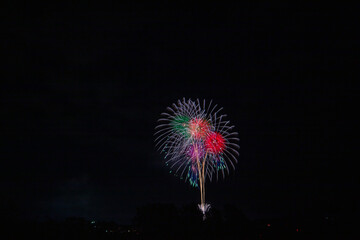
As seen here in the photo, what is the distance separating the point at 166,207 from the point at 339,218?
38.7m

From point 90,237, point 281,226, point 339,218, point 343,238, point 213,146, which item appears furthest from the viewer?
point 339,218

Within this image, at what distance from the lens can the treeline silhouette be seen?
2035 inches

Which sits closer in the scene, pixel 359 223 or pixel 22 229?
pixel 22 229

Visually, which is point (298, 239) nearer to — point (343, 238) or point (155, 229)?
point (343, 238)

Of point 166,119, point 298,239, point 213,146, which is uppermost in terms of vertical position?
point 166,119

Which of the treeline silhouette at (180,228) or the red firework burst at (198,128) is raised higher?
the red firework burst at (198,128)

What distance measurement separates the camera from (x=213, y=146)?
154 ft

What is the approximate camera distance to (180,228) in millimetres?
61125

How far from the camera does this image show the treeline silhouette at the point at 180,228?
51688 millimetres

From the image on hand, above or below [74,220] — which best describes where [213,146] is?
above

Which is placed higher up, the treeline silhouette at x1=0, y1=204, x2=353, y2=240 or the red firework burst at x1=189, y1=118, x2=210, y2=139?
the red firework burst at x1=189, y1=118, x2=210, y2=139

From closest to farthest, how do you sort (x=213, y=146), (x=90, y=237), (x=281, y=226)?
(x=213, y=146) < (x=90, y=237) < (x=281, y=226)

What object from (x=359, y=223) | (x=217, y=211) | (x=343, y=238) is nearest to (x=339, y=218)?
(x=359, y=223)

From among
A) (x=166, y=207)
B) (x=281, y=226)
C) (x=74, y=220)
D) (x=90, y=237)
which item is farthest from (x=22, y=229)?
(x=281, y=226)
